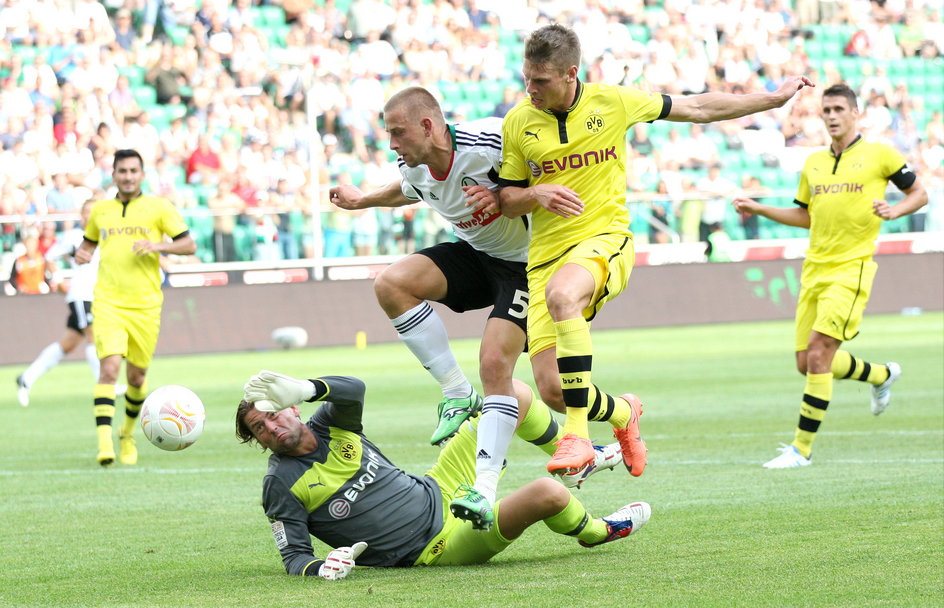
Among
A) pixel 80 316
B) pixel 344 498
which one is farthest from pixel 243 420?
pixel 80 316

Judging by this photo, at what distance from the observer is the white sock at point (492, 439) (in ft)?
22.5

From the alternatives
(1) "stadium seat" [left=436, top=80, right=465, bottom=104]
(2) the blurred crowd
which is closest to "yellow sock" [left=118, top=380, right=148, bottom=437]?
(2) the blurred crowd

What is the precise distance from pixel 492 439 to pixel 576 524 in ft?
1.91

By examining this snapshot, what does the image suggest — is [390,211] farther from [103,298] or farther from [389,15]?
[103,298]

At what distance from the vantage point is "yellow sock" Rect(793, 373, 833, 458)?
10.3 meters

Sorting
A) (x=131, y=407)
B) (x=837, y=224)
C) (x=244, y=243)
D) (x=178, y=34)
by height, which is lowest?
(x=244, y=243)

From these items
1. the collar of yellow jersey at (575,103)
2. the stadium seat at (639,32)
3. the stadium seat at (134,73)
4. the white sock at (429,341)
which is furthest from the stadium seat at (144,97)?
the collar of yellow jersey at (575,103)

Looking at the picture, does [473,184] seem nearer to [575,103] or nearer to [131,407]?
[575,103]

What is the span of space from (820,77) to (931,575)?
28597 mm

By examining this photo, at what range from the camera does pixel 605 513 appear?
838 centimetres

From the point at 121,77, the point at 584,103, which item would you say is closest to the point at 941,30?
the point at 121,77

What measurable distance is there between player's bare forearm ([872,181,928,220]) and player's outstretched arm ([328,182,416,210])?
4025 mm

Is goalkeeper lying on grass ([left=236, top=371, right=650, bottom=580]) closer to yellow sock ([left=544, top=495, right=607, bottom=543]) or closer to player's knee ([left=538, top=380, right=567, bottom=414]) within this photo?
yellow sock ([left=544, top=495, right=607, bottom=543])

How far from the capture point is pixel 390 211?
23.9 metres
